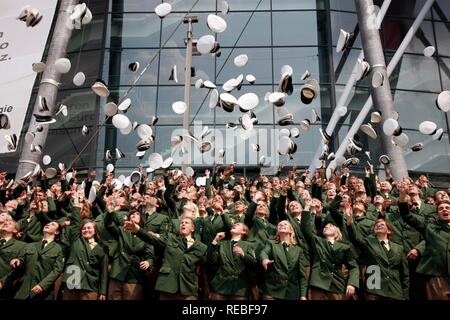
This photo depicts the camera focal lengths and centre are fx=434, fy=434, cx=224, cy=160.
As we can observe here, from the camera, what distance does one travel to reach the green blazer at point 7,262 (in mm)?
5367

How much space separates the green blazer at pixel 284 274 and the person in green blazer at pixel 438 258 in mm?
1390

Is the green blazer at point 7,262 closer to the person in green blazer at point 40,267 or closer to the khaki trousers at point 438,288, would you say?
the person in green blazer at point 40,267

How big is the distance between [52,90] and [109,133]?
331 cm

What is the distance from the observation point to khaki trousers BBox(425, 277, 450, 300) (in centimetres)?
488

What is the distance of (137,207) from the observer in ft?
21.8

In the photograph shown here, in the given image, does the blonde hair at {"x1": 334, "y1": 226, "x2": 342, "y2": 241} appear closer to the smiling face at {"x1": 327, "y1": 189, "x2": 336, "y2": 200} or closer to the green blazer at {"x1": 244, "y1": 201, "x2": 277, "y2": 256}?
the green blazer at {"x1": 244, "y1": 201, "x2": 277, "y2": 256}

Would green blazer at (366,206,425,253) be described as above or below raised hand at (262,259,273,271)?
above

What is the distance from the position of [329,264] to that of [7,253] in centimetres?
399

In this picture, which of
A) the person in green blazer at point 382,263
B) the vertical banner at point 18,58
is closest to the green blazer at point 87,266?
the person in green blazer at point 382,263

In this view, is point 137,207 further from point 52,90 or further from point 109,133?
point 109,133

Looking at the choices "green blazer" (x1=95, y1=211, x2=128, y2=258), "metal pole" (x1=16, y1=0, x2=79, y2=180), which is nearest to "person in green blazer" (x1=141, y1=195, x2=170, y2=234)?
"green blazer" (x1=95, y1=211, x2=128, y2=258)

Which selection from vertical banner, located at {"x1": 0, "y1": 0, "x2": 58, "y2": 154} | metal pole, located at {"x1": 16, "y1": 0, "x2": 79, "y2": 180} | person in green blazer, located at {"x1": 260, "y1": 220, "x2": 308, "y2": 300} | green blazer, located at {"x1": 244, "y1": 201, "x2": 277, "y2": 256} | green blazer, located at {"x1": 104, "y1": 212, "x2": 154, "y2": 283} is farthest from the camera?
vertical banner, located at {"x1": 0, "y1": 0, "x2": 58, "y2": 154}

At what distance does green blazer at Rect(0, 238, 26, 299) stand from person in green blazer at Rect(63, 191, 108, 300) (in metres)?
0.68
